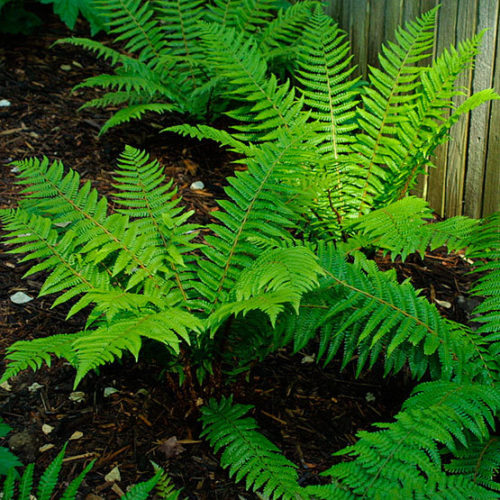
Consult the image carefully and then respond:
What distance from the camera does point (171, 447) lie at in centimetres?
233

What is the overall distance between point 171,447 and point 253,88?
2.03 meters

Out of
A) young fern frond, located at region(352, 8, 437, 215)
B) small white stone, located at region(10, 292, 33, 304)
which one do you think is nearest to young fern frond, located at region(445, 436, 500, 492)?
young fern frond, located at region(352, 8, 437, 215)

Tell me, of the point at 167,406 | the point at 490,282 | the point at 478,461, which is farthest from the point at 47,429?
the point at 490,282

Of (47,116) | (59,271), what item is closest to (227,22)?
(47,116)

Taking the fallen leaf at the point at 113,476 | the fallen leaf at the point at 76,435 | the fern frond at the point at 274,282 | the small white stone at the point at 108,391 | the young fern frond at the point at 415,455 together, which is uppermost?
the fern frond at the point at 274,282

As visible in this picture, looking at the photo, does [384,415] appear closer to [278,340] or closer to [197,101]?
[278,340]

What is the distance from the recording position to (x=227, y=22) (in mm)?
4328

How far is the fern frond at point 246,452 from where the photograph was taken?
6.71 feet

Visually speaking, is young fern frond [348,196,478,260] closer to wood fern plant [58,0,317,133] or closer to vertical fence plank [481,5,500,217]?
vertical fence plank [481,5,500,217]

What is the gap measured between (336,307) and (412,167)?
3.66 feet

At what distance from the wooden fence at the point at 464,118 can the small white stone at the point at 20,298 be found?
2.54 m

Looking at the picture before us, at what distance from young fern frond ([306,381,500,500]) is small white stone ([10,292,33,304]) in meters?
1.78

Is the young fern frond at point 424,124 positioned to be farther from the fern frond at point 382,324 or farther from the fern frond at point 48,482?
the fern frond at point 48,482

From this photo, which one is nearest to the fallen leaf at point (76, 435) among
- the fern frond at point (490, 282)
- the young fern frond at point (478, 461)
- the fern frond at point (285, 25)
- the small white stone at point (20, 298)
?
the small white stone at point (20, 298)
